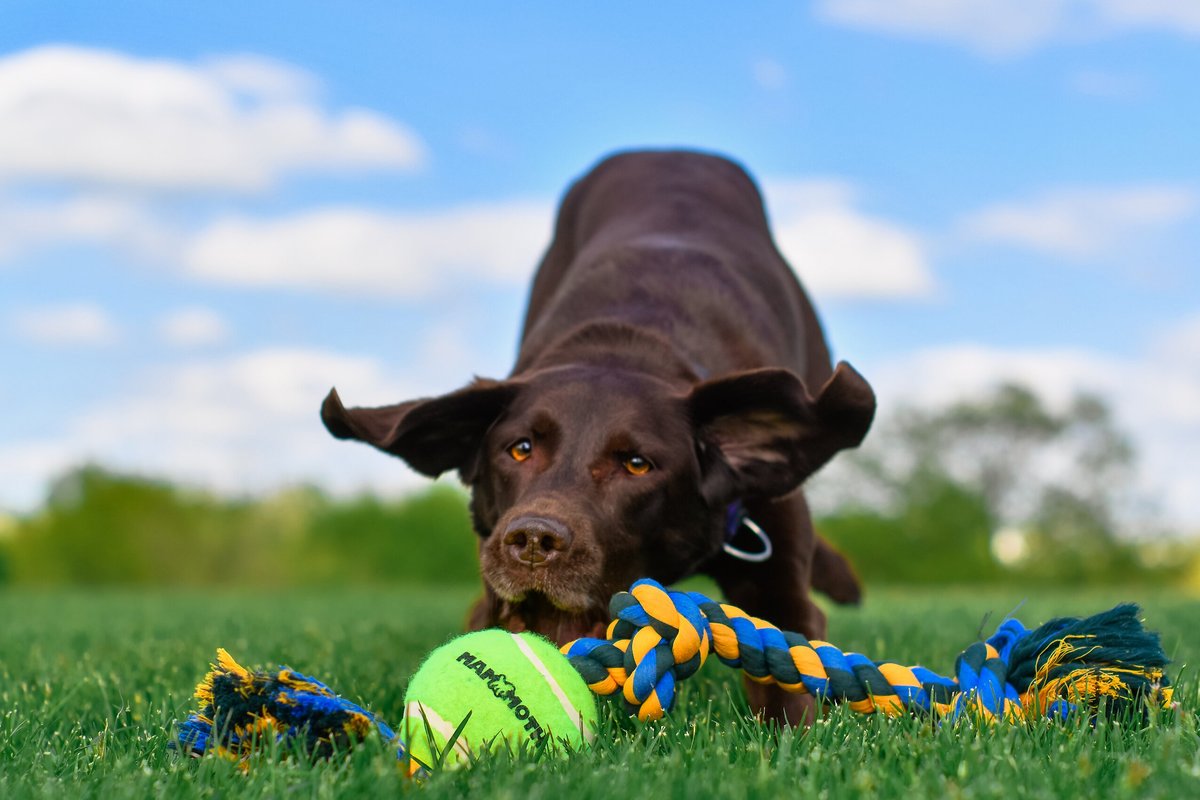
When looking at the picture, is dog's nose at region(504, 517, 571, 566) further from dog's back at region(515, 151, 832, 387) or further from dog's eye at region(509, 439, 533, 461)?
dog's back at region(515, 151, 832, 387)

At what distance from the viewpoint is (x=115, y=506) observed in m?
17.8

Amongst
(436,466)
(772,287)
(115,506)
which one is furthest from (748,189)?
(115,506)

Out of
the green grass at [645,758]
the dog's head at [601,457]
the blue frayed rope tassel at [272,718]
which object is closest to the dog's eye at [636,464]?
the dog's head at [601,457]

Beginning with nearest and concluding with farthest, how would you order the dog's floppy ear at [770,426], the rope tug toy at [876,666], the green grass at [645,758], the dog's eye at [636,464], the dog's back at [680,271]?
the green grass at [645,758], the rope tug toy at [876,666], the dog's eye at [636,464], the dog's floppy ear at [770,426], the dog's back at [680,271]

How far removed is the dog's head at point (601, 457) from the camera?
2.92 metres

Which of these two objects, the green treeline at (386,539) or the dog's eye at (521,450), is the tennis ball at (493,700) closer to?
the dog's eye at (521,450)

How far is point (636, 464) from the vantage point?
3.19m

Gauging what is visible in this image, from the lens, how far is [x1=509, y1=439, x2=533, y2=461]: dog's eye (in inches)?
129

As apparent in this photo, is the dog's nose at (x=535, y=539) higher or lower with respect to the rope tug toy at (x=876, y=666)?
higher

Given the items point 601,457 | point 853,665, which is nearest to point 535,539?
point 601,457

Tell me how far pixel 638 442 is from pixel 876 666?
0.91 meters

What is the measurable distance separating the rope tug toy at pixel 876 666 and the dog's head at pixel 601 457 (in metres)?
0.42

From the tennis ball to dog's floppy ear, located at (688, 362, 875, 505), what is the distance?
1.21 metres

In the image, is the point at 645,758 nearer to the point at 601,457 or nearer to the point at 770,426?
the point at 601,457
